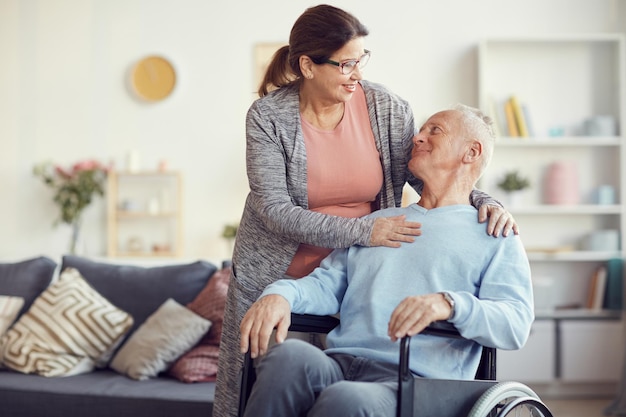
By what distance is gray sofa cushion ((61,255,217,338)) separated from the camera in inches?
136

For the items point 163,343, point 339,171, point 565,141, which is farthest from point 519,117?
point 339,171

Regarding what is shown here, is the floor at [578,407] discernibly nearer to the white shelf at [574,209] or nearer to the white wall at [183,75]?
the white shelf at [574,209]

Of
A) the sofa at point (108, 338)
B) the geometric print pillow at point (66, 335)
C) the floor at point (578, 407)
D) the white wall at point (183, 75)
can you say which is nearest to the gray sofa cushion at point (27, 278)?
the sofa at point (108, 338)

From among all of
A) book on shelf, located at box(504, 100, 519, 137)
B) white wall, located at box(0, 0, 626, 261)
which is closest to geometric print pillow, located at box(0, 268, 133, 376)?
white wall, located at box(0, 0, 626, 261)

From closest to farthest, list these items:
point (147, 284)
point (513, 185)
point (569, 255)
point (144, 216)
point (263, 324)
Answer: point (263, 324), point (147, 284), point (569, 255), point (513, 185), point (144, 216)

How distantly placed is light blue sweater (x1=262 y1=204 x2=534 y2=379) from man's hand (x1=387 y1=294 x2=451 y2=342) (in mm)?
72

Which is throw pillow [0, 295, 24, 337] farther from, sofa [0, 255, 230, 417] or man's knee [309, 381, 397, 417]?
man's knee [309, 381, 397, 417]

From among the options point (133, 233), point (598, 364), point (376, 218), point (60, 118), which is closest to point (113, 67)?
point (60, 118)

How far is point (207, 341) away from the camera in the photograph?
3.23 metres

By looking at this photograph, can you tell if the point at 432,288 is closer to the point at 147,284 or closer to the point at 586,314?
the point at 147,284

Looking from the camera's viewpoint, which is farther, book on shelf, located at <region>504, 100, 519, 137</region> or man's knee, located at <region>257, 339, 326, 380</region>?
book on shelf, located at <region>504, 100, 519, 137</region>

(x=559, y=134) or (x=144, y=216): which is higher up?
(x=559, y=134)

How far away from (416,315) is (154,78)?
406cm

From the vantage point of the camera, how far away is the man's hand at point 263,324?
1771 millimetres
